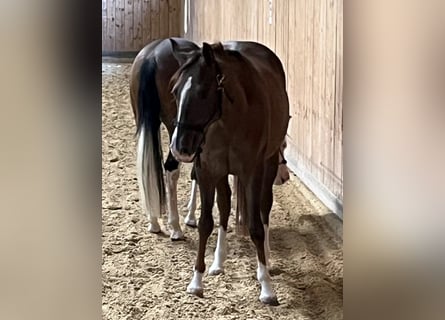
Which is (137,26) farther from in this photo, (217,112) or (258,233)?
(258,233)

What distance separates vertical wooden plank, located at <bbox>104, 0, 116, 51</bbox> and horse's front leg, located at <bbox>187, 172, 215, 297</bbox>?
214mm

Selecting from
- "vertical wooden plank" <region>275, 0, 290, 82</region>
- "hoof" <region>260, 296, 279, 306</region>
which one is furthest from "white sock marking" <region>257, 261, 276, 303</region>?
"vertical wooden plank" <region>275, 0, 290, 82</region>

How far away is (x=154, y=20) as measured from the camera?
1.81 ft

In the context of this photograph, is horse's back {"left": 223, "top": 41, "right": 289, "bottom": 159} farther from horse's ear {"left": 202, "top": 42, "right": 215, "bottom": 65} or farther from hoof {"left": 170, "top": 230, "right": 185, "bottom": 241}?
hoof {"left": 170, "top": 230, "right": 185, "bottom": 241}

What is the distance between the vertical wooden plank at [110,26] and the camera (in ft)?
1.46

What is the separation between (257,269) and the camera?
0.60m

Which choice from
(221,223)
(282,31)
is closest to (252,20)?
(282,31)

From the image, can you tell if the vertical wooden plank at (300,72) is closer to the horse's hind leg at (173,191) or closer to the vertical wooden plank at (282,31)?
the vertical wooden plank at (282,31)

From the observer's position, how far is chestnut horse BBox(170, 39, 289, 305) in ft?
1.96

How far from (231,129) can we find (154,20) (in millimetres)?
158
